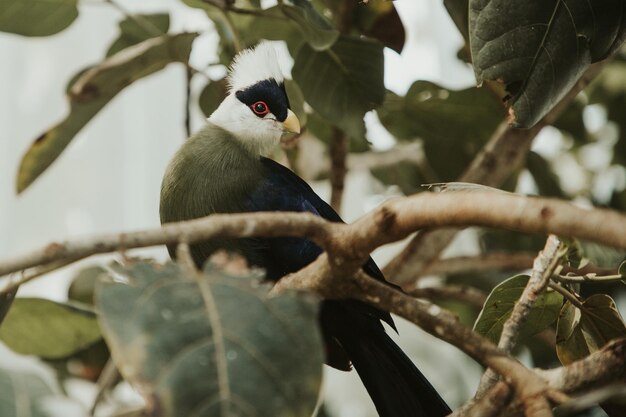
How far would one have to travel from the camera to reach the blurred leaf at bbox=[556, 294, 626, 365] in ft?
3.15

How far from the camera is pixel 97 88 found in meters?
1.33

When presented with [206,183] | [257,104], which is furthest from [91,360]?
[257,104]

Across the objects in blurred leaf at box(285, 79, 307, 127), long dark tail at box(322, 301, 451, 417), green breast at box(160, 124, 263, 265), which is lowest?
Answer: long dark tail at box(322, 301, 451, 417)

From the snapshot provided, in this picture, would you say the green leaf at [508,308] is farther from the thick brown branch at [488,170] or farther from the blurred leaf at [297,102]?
the blurred leaf at [297,102]

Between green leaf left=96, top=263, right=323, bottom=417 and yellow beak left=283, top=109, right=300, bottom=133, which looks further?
yellow beak left=283, top=109, right=300, bottom=133

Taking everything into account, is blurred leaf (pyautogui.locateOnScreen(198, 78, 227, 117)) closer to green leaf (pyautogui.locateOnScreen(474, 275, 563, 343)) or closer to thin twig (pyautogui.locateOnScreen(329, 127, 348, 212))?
thin twig (pyautogui.locateOnScreen(329, 127, 348, 212))

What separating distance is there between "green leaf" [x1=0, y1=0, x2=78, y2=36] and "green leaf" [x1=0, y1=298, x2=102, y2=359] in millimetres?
523

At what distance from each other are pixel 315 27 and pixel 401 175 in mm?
947

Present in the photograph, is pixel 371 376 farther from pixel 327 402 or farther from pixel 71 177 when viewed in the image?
pixel 71 177

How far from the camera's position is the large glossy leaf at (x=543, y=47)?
39.2 inches

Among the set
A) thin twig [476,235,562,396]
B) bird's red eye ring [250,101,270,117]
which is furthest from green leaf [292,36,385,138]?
thin twig [476,235,562,396]

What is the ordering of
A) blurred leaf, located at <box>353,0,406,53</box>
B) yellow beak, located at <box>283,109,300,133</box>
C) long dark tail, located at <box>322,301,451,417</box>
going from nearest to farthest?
long dark tail, located at <box>322,301,451,417</box>, blurred leaf, located at <box>353,0,406,53</box>, yellow beak, located at <box>283,109,300,133</box>

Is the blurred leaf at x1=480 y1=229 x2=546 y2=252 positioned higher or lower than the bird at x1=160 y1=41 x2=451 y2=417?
lower

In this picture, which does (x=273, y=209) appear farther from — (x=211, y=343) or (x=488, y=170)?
(x=211, y=343)
